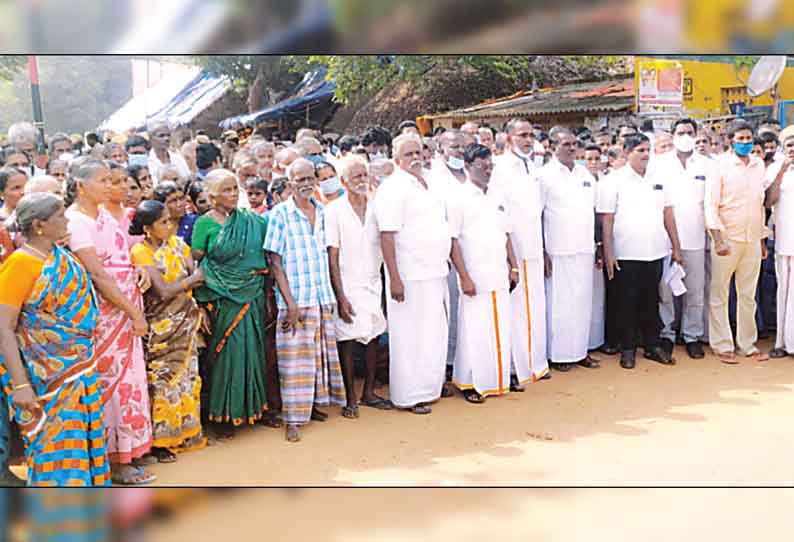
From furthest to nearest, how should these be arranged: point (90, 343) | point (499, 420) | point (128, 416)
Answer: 1. point (499, 420)
2. point (128, 416)
3. point (90, 343)

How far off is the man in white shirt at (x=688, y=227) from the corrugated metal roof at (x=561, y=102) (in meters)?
4.05

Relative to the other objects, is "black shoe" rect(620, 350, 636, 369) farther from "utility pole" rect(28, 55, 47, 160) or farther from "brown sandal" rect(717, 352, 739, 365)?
"utility pole" rect(28, 55, 47, 160)

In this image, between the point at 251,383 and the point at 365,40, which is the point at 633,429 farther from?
the point at 365,40

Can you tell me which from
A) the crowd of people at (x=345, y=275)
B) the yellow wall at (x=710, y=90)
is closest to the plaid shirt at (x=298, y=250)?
the crowd of people at (x=345, y=275)

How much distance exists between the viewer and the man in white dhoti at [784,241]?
5.77 m

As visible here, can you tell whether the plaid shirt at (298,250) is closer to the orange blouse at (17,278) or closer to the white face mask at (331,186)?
the white face mask at (331,186)

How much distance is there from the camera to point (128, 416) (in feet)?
12.3

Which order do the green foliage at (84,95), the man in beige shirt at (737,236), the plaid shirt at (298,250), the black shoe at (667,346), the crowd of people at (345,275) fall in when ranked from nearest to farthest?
the crowd of people at (345,275) → the plaid shirt at (298,250) → the man in beige shirt at (737,236) → the black shoe at (667,346) → the green foliage at (84,95)

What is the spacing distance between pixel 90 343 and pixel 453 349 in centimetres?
283

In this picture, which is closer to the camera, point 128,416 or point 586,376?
point 128,416

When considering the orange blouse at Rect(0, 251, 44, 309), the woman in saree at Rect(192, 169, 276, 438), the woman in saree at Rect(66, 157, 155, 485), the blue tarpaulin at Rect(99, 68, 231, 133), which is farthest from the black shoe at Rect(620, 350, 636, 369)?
the blue tarpaulin at Rect(99, 68, 231, 133)

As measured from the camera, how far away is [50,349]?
10.4 ft

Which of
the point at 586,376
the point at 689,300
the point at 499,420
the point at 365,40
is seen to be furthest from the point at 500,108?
the point at 365,40

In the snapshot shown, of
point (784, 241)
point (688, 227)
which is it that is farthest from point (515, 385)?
point (784, 241)
